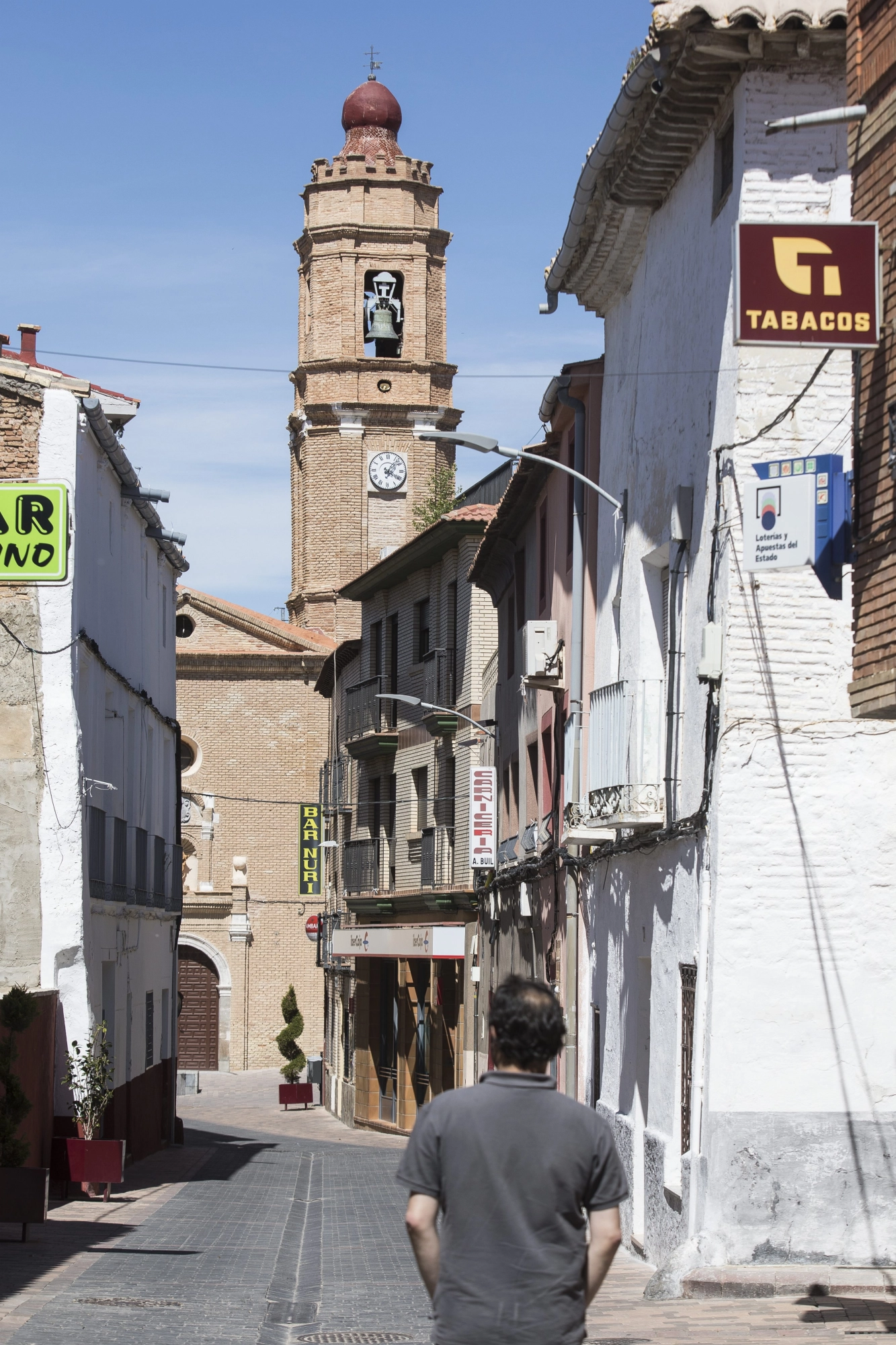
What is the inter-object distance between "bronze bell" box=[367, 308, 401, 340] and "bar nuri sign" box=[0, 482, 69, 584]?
43.7m

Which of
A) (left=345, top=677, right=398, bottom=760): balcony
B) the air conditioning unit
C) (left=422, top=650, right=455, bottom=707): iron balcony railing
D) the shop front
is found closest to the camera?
the air conditioning unit

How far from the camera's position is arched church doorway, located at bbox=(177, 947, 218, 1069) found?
56969 mm

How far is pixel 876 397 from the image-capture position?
11461mm

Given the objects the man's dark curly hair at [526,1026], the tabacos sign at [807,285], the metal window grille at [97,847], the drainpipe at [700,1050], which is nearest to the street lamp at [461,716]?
the metal window grille at [97,847]

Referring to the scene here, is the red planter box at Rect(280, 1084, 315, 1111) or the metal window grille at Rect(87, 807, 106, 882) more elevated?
the metal window grille at Rect(87, 807, 106, 882)

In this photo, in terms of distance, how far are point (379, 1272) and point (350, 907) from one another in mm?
28531

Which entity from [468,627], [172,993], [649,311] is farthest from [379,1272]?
[468,627]

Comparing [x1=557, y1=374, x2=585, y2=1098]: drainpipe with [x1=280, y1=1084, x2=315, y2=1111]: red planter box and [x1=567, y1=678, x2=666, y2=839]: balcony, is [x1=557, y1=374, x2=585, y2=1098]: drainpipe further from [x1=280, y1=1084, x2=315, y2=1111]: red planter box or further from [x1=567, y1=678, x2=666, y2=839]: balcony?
[x1=280, y1=1084, x2=315, y2=1111]: red planter box

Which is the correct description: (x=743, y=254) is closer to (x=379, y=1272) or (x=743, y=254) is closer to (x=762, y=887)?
(x=762, y=887)

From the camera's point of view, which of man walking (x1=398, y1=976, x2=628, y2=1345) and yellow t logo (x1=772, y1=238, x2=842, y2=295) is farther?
yellow t logo (x1=772, y1=238, x2=842, y2=295)

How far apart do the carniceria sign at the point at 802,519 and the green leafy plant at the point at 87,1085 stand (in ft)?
37.4

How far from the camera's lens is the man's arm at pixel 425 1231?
5105 millimetres

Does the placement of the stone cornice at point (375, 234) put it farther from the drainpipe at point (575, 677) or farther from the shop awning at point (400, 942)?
the drainpipe at point (575, 677)

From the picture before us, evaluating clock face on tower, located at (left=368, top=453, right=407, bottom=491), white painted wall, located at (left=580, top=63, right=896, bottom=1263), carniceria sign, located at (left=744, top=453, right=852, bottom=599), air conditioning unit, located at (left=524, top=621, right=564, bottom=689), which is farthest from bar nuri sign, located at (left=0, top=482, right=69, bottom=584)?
clock face on tower, located at (left=368, top=453, right=407, bottom=491)
